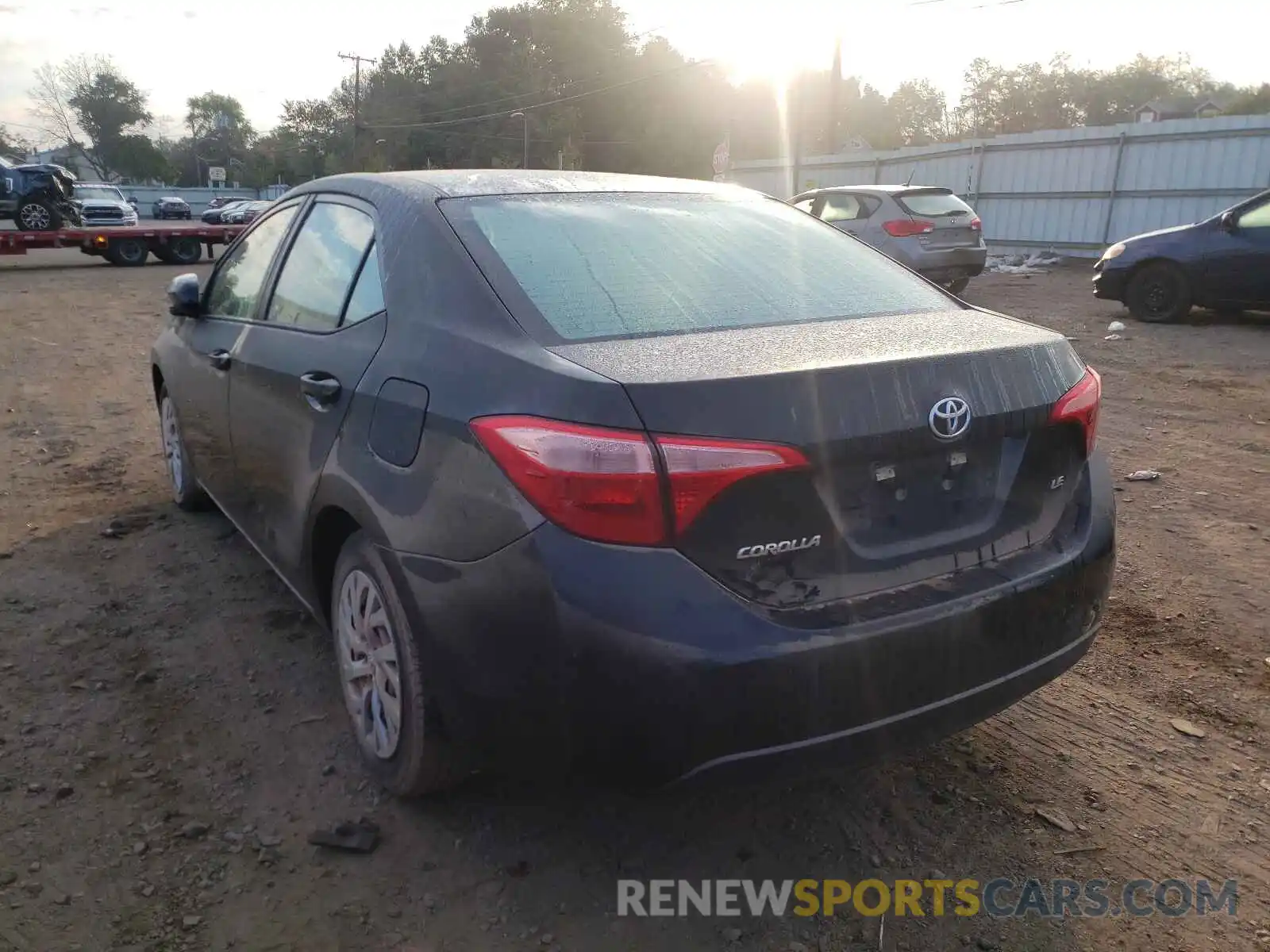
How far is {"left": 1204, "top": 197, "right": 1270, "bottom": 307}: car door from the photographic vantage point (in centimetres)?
1011

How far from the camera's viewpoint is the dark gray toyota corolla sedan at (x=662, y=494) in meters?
1.96

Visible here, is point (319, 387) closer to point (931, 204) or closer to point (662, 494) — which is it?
point (662, 494)

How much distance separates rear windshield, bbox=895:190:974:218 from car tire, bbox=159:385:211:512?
10.4 m

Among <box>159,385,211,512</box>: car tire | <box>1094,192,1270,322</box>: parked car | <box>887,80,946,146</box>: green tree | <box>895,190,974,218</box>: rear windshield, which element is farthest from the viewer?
<box>887,80,946,146</box>: green tree

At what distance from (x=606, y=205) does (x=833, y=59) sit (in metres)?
29.4

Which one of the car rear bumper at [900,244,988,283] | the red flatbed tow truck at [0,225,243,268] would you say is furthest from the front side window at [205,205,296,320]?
the red flatbed tow truck at [0,225,243,268]

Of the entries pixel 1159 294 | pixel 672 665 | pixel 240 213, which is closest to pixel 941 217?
pixel 1159 294

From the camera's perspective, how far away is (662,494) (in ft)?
6.35

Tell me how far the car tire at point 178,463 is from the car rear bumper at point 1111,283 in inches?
402

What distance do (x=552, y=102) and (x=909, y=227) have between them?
51.2m

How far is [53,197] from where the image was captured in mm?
23125

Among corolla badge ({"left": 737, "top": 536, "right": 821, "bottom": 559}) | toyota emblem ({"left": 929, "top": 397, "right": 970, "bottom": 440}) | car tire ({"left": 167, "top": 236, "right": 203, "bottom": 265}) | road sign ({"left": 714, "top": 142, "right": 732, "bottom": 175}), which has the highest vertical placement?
road sign ({"left": 714, "top": 142, "right": 732, "bottom": 175})

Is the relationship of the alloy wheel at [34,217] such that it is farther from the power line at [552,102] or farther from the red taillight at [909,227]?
the power line at [552,102]

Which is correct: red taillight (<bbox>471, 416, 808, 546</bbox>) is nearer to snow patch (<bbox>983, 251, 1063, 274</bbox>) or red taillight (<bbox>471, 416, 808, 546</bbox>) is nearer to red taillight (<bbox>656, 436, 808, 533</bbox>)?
red taillight (<bbox>656, 436, 808, 533</bbox>)
